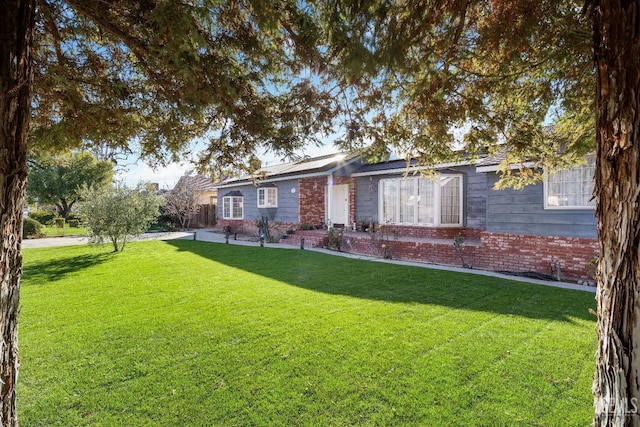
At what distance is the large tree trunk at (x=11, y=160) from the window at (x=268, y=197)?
19473mm

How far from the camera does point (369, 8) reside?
2695 mm

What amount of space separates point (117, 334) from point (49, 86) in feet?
12.5

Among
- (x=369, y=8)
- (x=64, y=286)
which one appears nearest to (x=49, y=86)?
(x=369, y=8)

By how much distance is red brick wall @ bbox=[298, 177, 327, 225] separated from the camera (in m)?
19.5

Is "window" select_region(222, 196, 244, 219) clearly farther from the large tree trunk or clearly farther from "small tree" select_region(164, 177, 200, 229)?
the large tree trunk

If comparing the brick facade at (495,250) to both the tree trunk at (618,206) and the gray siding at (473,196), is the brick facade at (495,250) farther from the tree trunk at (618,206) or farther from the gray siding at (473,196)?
the tree trunk at (618,206)

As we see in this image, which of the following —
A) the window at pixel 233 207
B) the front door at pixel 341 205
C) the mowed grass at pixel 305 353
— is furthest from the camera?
the window at pixel 233 207

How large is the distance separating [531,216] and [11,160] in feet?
37.6

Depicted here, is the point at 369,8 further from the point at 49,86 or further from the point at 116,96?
the point at 49,86

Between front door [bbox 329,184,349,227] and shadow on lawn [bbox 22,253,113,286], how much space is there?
431 inches

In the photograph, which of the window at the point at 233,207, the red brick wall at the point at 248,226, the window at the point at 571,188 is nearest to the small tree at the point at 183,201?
the red brick wall at the point at 248,226

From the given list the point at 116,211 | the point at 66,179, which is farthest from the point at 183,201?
the point at 116,211

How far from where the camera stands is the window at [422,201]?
13.5m

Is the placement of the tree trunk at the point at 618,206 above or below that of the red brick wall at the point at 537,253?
above
